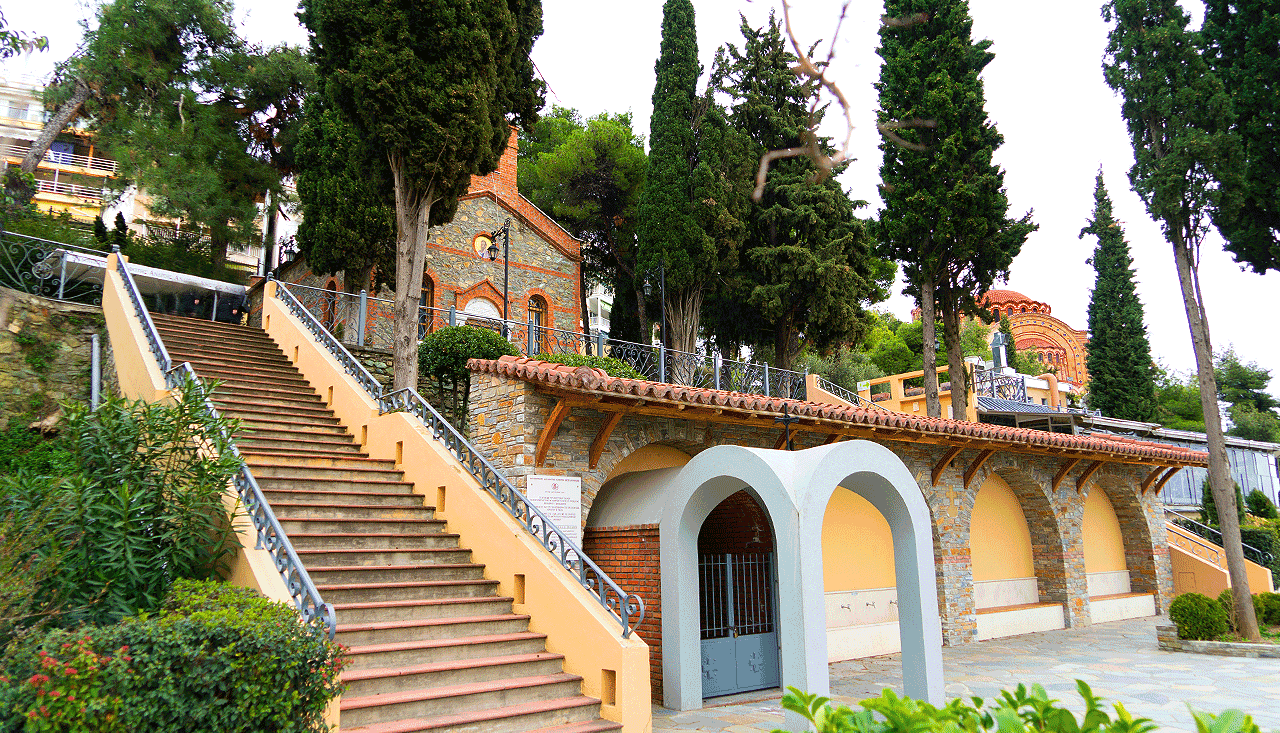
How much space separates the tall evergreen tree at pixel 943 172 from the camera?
48.2 feet

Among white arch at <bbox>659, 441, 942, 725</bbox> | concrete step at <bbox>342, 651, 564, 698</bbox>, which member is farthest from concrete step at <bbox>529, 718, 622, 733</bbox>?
white arch at <bbox>659, 441, 942, 725</bbox>

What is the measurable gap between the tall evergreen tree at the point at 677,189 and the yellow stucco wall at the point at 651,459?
24.3 feet

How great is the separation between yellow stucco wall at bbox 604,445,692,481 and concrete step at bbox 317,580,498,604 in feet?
9.20

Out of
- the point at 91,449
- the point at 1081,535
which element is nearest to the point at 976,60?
the point at 1081,535

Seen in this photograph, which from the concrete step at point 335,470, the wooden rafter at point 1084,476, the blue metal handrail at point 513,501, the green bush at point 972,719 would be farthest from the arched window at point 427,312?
the wooden rafter at point 1084,476

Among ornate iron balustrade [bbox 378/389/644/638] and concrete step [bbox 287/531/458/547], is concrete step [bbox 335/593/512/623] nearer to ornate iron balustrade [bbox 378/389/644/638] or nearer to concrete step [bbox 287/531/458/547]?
concrete step [bbox 287/531/458/547]

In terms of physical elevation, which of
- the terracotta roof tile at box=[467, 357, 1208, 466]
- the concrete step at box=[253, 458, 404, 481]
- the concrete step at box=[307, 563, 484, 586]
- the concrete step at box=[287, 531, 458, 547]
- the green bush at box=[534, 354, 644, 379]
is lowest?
the concrete step at box=[307, 563, 484, 586]

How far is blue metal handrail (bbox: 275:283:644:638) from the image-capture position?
21.8 feet

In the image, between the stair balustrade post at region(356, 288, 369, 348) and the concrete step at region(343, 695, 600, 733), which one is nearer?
the concrete step at region(343, 695, 600, 733)

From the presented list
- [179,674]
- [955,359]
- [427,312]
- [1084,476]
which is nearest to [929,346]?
[955,359]

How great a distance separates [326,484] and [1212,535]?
22.0 meters

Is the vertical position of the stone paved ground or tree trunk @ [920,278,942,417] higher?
tree trunk @ [920,278,942,417]

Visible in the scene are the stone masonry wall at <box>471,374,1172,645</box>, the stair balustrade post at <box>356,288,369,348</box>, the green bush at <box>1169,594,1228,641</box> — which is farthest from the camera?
the stair balustrade post at <box>356,288,369,348</box>

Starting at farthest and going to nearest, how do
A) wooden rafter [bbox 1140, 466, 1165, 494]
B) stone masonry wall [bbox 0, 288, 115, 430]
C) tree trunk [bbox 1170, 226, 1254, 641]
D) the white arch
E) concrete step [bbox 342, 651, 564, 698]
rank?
wooden rafter [bbox 1140, 466, 1165, 494] < tree trunk [bbox 1170, 226, 1254, 641] < stone masonry wall [bbox 0, 288, 115, 430] < the white arch < concrete step [bbox 342, 651, 564, 698]
